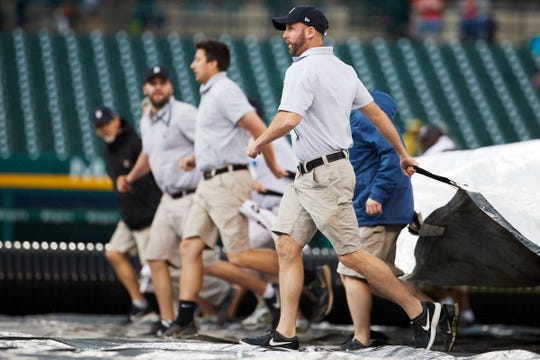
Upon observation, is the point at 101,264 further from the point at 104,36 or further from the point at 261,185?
the point at 104,36

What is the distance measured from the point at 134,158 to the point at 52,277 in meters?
2.01

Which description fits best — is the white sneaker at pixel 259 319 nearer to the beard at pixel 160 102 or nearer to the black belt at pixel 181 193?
the black belt at pixel 181 193

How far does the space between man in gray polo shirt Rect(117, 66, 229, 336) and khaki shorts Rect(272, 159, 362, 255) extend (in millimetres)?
2283

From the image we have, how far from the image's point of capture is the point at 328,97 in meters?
7.51

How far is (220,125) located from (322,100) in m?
1.69

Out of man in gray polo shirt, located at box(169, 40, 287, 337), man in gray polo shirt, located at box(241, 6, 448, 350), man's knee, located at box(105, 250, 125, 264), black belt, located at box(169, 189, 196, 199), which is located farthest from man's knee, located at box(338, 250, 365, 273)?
man's knee, located at box(105, 250, 125, 264)

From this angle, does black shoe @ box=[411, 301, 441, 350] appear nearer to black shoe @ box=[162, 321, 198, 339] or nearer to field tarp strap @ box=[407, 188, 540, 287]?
field tarp strap @ box=[407, 188, 540, 287]

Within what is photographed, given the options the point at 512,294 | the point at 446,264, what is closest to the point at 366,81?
the point at 512,294

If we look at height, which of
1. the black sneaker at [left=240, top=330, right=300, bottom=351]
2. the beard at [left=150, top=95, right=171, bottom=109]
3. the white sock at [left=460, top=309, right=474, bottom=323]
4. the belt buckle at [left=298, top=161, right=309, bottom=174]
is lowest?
the white sock at [left=460, top=309, right=474, bottom=323]

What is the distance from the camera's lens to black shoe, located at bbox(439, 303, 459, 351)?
26.3ft

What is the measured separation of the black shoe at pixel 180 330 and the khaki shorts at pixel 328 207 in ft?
6.06

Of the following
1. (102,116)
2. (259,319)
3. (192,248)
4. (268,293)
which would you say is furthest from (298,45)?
(259,319)

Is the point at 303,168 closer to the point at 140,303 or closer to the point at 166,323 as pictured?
the point at 166,323

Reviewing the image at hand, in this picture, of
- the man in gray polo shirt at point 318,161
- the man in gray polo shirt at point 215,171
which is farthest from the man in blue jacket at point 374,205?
the man in gray polo shirt at point 215,171
